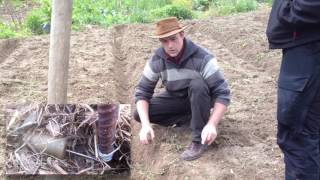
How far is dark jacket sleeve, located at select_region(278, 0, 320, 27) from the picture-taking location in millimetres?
2762

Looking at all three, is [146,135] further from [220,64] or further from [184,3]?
[184,3]

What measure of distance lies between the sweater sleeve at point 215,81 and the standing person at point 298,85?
2.78 ft

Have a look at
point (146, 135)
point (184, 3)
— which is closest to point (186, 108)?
point (146, 135)

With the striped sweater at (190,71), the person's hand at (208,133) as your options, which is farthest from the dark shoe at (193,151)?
the striped sweater at (190,71)

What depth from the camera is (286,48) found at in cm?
305

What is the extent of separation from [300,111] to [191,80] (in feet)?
3.74

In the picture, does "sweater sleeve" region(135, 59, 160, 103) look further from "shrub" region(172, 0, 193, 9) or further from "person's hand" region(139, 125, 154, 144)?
"shrub" region(172, 0, 193, 9)

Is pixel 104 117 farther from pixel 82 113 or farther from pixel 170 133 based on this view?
pixel 170 133

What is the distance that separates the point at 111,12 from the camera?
1160cm

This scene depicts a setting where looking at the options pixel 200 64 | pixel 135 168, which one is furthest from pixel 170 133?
pixel 200 64

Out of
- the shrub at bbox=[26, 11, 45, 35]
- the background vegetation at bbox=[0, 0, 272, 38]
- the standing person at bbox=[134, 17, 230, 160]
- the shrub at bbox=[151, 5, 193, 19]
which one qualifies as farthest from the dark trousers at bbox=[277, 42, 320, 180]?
the shrub at bbox=[151, 5, 193, 19]

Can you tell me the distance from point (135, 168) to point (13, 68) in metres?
3.25

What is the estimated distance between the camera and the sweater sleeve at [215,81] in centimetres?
394

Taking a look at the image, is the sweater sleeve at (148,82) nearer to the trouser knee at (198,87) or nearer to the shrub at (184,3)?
the trouser knee at (198,87)
